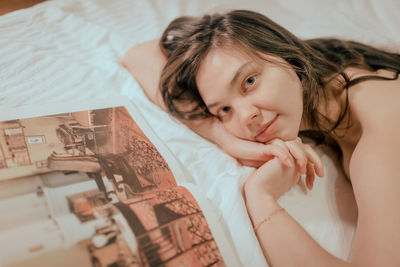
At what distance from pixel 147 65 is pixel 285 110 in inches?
17.9

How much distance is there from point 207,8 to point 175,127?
2.30 feet

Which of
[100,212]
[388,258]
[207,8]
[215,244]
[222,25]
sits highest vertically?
[207,8]

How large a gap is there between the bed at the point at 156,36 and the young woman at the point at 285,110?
0.13 ft

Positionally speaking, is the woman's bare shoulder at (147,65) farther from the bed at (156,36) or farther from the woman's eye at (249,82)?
the woman's eye at (249,82)

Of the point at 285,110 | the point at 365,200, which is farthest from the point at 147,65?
the point at 365,200

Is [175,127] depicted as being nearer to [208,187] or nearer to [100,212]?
[208,187]

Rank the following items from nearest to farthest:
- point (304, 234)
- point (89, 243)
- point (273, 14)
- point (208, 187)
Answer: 1. point (89, 243)
2. point (304, 234)
3. point (208, 187)
4. point (273, 14)

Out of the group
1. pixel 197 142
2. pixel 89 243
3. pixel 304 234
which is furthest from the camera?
pixel 197 142

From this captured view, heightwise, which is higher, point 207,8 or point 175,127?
point 207,8

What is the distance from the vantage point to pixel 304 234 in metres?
0.51

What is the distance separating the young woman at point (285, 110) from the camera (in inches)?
19.8

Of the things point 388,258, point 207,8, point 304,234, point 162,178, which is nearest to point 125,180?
point 162,178

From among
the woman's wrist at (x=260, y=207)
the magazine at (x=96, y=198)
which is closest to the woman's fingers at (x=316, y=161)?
the woman's wrist at (x=260, y=207)

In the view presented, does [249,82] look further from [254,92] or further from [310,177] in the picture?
[310,177]
